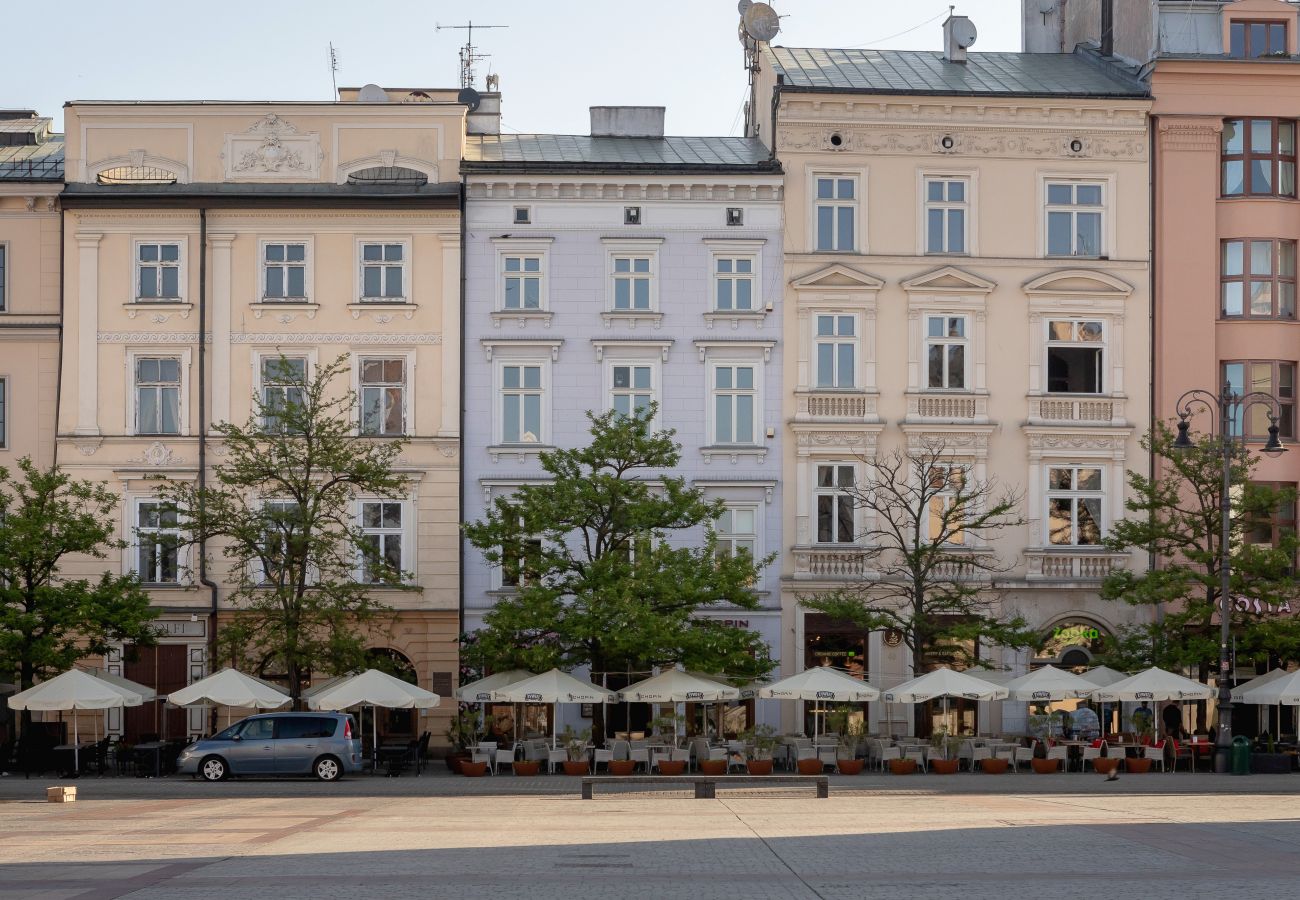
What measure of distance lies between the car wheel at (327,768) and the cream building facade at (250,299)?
7.90m

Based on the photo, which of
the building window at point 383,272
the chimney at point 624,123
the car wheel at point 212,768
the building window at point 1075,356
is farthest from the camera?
the chimney at point 624,123

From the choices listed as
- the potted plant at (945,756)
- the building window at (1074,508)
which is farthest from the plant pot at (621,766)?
the building window at (1074,508)

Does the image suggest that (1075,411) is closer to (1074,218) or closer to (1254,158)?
(1074,218)

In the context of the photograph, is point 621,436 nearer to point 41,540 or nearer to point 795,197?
point 795,197

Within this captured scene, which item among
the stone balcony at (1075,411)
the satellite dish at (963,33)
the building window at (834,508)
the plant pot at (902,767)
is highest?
the satellite dish at (963,33)

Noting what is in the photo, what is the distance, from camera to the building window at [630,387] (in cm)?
4906

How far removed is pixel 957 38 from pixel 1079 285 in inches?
358

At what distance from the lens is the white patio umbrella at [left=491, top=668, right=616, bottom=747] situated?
40.8m

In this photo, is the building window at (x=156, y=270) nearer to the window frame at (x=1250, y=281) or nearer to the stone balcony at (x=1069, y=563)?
the stone balcony at (x=1069, y=563)

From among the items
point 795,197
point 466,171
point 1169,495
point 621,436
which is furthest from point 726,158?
point 1169,495

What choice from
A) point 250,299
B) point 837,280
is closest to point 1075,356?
point 837,280

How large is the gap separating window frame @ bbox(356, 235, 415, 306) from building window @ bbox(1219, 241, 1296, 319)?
70.8ft

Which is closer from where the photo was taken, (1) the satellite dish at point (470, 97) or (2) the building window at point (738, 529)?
(2) the building window at point (738, 529)

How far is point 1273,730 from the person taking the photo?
48.8 metres
